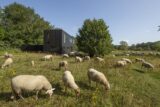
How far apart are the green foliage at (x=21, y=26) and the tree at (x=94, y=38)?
1044 inches

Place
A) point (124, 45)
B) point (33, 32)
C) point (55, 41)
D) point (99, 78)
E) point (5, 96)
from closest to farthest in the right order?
point (5, 96) → point (99, 78) → point (55, 41) → point (33, 32) → point (124, 45)

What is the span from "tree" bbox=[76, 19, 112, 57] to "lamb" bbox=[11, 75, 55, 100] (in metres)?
28.4

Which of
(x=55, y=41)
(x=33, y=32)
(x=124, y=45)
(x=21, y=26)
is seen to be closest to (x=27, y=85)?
(x=55, y=41)

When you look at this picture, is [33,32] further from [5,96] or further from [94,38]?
[5,96]

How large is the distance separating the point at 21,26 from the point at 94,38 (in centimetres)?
3595

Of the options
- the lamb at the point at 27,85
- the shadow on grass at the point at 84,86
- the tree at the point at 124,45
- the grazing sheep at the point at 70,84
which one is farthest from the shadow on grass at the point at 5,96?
the tree at the point at 124,45

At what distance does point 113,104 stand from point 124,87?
10.4 feet

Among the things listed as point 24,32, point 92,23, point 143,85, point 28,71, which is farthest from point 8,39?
point 143,85

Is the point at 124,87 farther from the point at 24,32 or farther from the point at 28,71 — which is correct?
the point at 24,32

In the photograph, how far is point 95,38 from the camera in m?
41.3

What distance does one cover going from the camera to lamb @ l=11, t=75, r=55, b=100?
1116 cm

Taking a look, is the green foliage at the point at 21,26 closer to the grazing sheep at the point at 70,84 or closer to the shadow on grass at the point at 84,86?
the shadow on grass at the point at 84,86

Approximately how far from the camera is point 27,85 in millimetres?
11320

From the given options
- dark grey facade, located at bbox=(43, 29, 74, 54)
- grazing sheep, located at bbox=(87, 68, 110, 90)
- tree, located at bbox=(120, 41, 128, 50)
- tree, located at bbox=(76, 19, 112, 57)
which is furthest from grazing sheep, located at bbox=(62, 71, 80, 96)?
tree, located at bbox=(120, 41, 128, 50)
